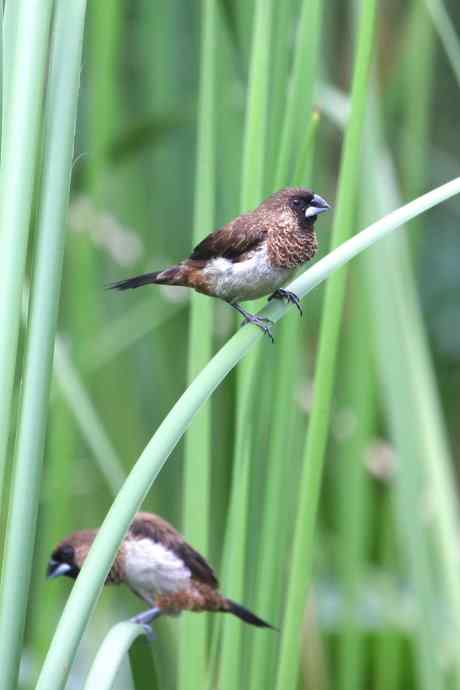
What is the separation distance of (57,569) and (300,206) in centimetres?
47

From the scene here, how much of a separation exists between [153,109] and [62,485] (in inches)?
26.6

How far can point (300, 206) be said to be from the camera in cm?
104

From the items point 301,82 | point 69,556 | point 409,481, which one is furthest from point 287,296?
point 409,481

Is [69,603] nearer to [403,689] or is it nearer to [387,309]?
[387,309]

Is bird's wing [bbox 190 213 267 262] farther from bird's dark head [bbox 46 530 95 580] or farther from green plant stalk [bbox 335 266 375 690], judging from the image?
green plant stalk [bbox 335 266 375 690]

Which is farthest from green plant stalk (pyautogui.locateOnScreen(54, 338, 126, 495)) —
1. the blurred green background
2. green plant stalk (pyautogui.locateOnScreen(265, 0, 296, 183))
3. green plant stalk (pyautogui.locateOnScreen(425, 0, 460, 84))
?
green plant stalk (pyautogui.locateOnScreen(425, 0, 460, 84))

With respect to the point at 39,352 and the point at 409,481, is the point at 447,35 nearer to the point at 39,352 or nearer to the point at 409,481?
the point at 409,481

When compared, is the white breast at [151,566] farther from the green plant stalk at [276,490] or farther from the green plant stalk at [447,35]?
the green plant stalk at [447,35]

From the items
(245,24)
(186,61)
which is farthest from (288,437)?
(186,61)

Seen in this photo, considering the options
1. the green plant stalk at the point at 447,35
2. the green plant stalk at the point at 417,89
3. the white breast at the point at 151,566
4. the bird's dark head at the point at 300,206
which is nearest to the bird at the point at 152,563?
the white breast at the point at 151,566

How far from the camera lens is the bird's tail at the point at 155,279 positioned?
938 millimetres

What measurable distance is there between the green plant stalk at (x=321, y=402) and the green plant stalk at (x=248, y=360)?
0.15 ft

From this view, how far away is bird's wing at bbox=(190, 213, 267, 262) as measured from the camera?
1.03 metres

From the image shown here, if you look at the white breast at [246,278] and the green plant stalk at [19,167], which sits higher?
the green plant stalk at [19,167]
